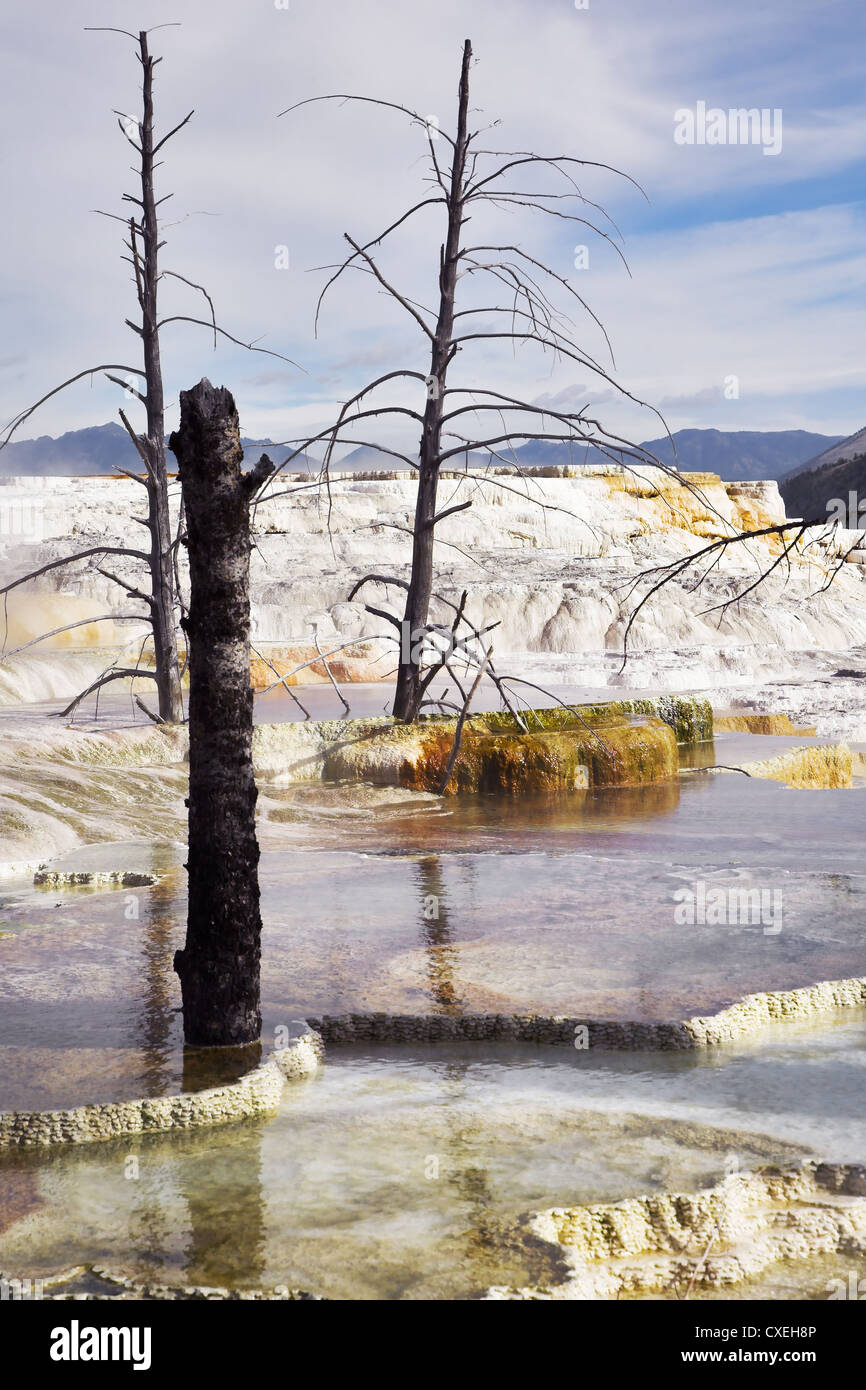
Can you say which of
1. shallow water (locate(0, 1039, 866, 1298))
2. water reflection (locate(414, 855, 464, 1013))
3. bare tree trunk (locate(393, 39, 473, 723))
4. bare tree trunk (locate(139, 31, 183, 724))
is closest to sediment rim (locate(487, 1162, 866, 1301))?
shallow water (locate(0, 1039, 866, 1298))

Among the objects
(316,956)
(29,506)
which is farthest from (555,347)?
(29,506)

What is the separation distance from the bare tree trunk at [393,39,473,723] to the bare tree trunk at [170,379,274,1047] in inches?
182

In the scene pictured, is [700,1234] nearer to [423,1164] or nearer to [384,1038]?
[423,1164]

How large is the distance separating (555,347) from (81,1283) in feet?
17.4

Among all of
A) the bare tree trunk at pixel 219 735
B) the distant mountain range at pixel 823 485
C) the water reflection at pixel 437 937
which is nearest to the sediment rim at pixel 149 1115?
the bare tree trunk at pixel 219 735

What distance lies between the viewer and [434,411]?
346 inches

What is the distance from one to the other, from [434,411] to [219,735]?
541 centimetres

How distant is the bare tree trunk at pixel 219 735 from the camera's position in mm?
3803

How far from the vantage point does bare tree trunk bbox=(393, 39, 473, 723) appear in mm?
8453

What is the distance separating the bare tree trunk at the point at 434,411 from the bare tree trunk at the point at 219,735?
4.62 metres

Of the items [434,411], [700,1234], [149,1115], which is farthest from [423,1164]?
[434,411]

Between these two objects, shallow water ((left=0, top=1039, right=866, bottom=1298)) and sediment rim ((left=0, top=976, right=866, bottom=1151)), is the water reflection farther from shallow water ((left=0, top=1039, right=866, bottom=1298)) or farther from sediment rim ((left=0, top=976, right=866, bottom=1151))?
shallow water ((left=0, top=1039, right=866, bottom=1298))

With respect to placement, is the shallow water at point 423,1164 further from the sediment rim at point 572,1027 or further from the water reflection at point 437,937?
the water reflection at point 437,937
